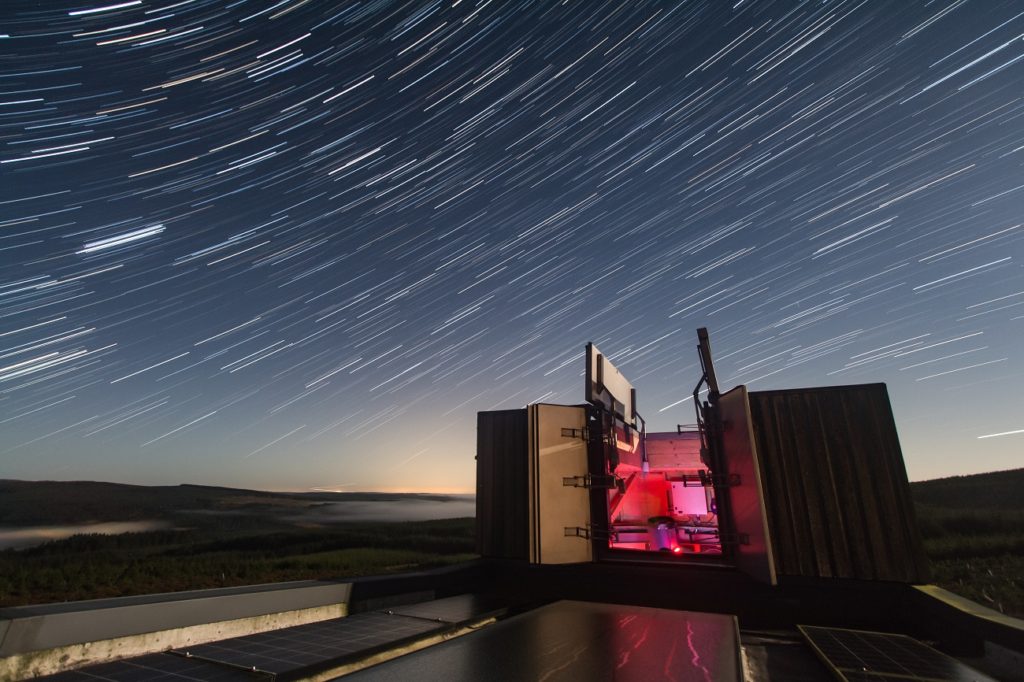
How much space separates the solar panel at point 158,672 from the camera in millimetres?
2795

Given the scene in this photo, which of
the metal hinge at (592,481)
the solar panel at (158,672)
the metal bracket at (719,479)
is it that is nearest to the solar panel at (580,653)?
the solar panel at (158,672)


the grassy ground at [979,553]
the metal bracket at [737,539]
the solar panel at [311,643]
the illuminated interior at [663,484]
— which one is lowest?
the grassy ground at [979,553]

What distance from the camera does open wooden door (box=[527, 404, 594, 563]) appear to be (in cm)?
671

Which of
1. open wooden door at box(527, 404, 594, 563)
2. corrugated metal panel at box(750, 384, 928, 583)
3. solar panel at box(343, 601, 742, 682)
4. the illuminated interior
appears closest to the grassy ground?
corrugated metal panel at box(750, 384, 928, 583)

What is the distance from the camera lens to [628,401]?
31.3 ft

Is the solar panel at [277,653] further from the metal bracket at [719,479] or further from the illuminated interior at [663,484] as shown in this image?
the illuminated interior at [663,484]

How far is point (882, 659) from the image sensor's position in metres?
3.64

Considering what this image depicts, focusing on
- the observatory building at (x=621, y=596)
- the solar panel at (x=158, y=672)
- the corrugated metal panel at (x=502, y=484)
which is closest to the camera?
the solar panel at (x=158, y=672)

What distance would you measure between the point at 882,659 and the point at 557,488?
4076mm

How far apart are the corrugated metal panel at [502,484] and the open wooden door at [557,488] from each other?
102 centimetres

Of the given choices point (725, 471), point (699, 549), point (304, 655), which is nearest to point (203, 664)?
point (304, 655)

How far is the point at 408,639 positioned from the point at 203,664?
1455mm

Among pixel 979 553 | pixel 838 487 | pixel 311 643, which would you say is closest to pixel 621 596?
pixel 838 487

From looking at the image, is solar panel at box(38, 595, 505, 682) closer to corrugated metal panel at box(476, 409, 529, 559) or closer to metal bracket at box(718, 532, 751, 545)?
corrugated metal panel at box(476, 409, 529, 559)
